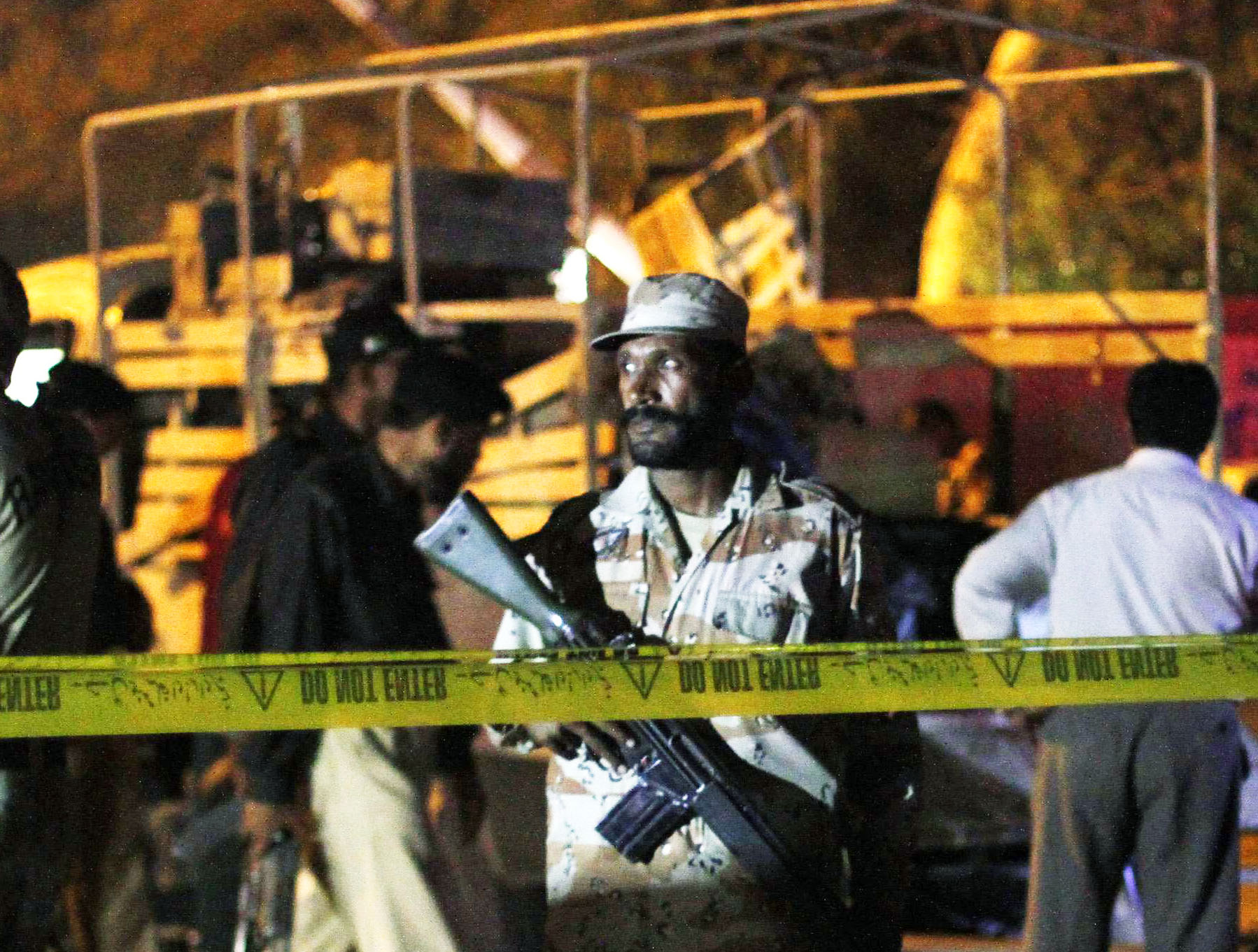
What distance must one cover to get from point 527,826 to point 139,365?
316cm

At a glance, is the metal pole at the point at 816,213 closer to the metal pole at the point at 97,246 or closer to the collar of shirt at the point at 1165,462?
the metal pole at the point at 97,246

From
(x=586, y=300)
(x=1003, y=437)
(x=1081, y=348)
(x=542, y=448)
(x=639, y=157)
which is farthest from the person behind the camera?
(x=639, y=157)

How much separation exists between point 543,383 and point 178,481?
2.01m

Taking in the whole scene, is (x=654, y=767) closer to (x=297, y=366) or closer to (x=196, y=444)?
(x=297, y=366)

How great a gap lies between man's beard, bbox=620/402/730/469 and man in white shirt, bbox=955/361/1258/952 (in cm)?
158

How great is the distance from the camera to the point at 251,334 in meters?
7.89

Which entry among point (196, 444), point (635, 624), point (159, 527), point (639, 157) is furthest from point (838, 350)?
point (635, 624)

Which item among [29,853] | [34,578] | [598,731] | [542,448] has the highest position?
[542,448]

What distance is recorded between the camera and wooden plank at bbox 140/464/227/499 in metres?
8.28

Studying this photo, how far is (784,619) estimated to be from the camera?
→ 3.27 metres

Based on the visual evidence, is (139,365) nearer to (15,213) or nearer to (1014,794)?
(1014,794)

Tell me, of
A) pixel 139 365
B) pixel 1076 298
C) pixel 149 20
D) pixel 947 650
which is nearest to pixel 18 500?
pixel 947 650

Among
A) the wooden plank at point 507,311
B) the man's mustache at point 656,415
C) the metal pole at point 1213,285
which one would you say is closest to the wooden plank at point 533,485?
the wooden plank at point 507,311

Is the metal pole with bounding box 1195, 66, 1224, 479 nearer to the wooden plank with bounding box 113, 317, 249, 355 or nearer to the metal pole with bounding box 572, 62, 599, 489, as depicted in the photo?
the metal pole with bounding box 572, 62, 599, 489
